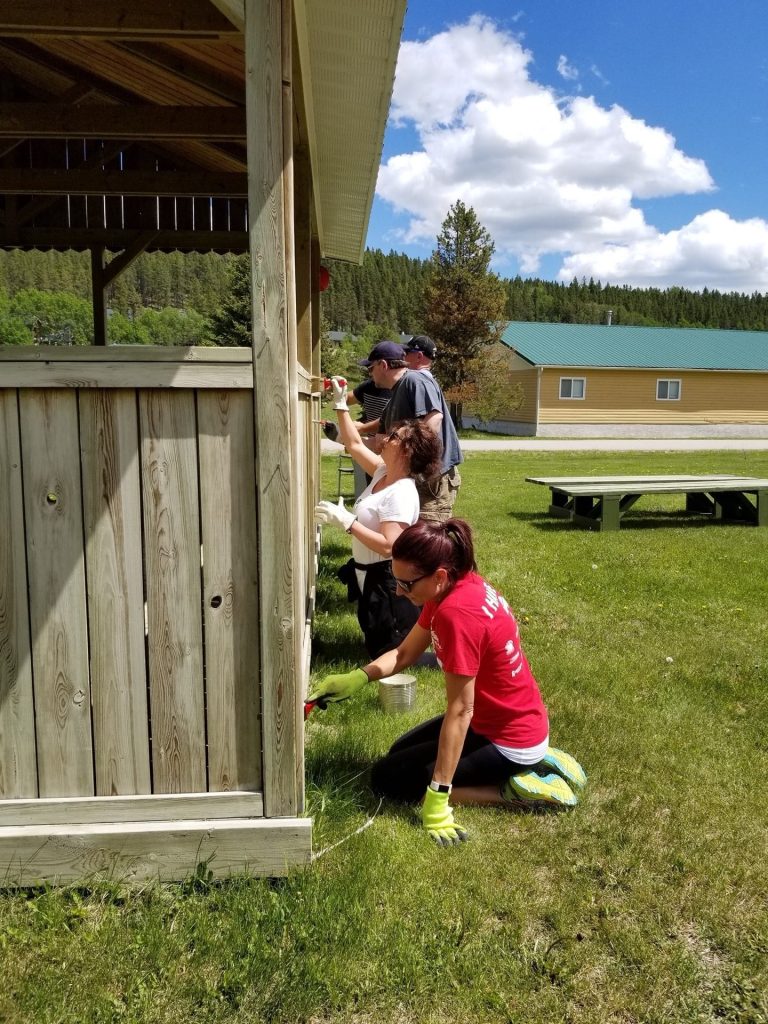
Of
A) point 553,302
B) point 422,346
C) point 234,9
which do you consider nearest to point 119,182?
point 422,346

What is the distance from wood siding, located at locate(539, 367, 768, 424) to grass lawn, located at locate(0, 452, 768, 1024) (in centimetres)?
3051

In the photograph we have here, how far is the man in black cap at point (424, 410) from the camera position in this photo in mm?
4672

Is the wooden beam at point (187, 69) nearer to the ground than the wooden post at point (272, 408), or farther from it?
farther from it

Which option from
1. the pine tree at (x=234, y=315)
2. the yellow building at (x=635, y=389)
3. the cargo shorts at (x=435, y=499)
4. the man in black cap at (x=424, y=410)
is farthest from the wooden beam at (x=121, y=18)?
the pine tree at (x=234, y=315)

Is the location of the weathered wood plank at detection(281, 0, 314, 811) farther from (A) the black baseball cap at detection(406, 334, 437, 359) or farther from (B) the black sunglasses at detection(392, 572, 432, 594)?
(A) the black baseball cap at detection(406, 334, 437, 359)

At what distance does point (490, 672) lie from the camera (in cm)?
316

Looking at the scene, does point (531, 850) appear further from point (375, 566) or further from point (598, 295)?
point (598, 295)

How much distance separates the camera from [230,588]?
2643 mm

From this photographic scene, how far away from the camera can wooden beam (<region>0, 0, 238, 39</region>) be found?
2785 mm

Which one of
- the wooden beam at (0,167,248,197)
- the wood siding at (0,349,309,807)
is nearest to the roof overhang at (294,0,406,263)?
the wooden beam at (0,167,248,197)

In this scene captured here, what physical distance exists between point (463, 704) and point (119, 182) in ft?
17.4

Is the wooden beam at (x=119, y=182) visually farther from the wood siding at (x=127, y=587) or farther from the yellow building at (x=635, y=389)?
the yellow building at (x=635, y=389)

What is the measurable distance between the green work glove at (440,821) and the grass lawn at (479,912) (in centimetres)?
6

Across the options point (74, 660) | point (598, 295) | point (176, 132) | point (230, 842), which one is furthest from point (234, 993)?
point (598, 295)
